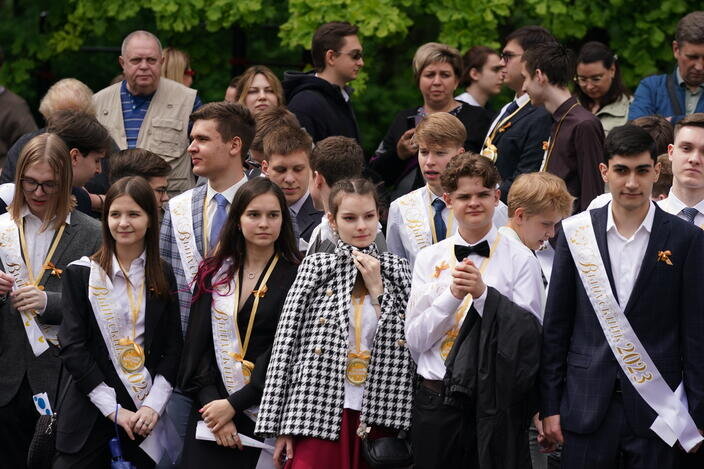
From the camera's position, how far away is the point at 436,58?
9.69 m

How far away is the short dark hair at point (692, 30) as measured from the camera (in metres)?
9.19

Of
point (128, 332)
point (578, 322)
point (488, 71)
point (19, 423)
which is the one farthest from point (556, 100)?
point (19, 423)

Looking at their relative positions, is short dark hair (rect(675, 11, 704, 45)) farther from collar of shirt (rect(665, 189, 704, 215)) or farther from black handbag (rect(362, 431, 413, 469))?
black handbag (rect(362, 431, 413, 469))

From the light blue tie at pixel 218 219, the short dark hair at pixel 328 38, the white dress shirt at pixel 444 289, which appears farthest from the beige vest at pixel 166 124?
the white dress shirt at pixel 444 289

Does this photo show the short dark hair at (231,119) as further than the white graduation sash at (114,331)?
Yes

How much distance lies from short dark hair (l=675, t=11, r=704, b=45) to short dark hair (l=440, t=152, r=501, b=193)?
303 cm

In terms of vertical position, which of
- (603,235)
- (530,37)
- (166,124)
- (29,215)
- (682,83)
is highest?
(530,37)

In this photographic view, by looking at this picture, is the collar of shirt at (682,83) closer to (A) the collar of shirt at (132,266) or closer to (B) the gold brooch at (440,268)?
(B) the gold brooch at (440,268)

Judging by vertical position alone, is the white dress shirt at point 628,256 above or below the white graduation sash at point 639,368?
above

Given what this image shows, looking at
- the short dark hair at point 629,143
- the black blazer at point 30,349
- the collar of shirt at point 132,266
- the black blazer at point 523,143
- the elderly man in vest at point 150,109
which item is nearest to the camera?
the short dark hair at point 629,143

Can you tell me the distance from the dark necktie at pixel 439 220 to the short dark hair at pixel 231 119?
1.16m

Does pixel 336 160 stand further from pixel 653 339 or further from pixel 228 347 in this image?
pixel 653 339

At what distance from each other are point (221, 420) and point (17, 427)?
1.46m

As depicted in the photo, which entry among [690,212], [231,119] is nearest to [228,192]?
[231,119]
